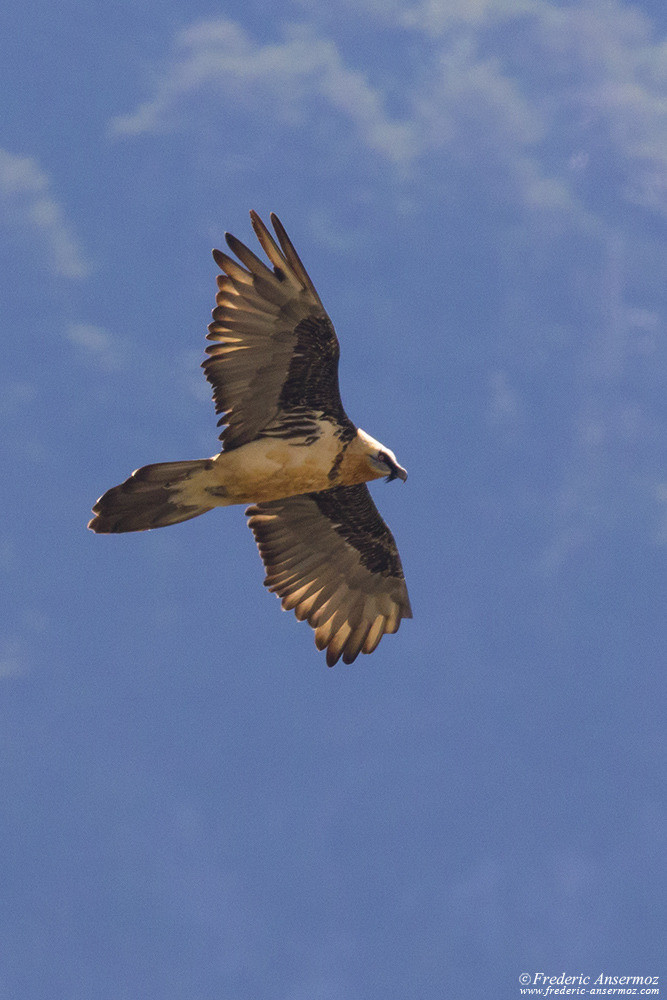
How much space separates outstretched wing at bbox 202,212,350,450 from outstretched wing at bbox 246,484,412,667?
1.82 meters

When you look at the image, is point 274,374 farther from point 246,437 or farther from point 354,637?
point 354,637

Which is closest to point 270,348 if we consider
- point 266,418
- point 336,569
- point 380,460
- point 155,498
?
point 266,418

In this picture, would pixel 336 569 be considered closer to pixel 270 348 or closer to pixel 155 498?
pixel 155 498

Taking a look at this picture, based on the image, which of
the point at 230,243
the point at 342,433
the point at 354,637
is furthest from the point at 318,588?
the point at 230,243

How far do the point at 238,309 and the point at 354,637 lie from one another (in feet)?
14.8

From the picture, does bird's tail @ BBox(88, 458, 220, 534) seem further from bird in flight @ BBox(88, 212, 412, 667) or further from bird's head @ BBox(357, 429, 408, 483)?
bird's head @ BBox(357, 429, 408, 483)

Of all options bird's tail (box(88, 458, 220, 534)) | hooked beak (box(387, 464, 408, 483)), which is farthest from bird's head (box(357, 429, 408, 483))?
bird's tail (box(88, 458, 220, 534))

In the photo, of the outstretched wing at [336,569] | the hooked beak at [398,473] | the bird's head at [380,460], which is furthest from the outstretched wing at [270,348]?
the outstretched wing at [336,569]

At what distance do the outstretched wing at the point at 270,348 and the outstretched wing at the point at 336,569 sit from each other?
5.96 ft

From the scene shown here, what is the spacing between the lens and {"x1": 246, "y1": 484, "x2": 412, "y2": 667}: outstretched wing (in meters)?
15.5

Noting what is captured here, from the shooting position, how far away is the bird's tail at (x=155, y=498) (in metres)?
13.0

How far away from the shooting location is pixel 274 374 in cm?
1365

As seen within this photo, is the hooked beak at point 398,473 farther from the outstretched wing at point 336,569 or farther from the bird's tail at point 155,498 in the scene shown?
the bird's tail at point 155,498

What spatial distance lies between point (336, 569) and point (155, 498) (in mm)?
3187
